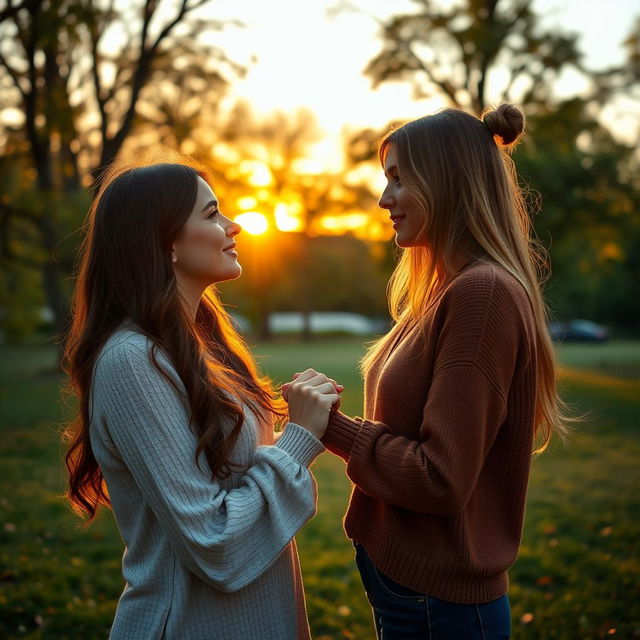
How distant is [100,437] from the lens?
216 cm

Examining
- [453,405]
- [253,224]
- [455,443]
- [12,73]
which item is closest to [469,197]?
[453,405]

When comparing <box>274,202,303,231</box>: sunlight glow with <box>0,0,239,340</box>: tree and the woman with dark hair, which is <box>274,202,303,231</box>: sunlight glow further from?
the woman with dark hair

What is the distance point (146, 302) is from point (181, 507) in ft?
2.16

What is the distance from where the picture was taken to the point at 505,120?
7.90 ft

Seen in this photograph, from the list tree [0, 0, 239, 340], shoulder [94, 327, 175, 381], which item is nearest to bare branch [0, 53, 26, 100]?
tree [0, 0, 239, 340]

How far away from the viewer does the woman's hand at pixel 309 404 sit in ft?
7.57

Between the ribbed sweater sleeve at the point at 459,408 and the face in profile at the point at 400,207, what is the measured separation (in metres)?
0.34

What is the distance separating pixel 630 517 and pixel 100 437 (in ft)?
21.1

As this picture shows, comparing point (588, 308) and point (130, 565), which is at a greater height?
point (130, 565)

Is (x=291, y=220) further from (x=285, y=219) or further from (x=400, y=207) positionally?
(x=400, y=207)

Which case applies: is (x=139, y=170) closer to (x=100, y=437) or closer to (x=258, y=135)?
(x=100, y=437)

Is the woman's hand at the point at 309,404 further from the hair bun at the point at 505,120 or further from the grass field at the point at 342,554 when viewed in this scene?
the grass field at the point at 342,554

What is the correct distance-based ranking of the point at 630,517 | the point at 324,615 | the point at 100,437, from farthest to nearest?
the point at 630,517 → the point at 324,615 → the point at 100,437

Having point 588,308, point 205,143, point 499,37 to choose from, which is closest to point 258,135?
point 205,143
